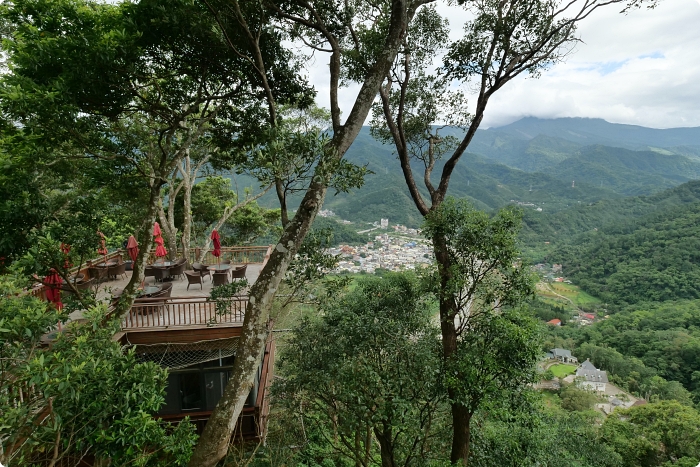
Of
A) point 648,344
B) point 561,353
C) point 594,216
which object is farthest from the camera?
point 594,216

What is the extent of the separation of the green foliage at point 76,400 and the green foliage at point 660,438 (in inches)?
648

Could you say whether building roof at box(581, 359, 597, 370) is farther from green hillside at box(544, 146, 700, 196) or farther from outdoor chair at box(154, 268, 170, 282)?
green hillside at box(544, 146, 700, 196)

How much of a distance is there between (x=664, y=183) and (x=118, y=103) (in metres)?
122

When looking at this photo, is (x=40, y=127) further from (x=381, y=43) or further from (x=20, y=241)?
(x=381, y=43)

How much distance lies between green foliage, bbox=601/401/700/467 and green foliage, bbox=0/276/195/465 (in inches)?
648

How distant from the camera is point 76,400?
1.98 metres

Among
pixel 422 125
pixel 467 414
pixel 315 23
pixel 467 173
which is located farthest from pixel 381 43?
pixel 467 173

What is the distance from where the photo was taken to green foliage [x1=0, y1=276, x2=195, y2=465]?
76.1 inches

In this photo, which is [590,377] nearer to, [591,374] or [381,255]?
[591,374]

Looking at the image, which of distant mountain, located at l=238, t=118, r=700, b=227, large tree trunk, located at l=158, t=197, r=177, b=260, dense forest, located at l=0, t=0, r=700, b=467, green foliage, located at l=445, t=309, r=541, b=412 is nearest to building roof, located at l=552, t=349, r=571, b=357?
distant mountain, located at l=238, t=118, r=700, b=227

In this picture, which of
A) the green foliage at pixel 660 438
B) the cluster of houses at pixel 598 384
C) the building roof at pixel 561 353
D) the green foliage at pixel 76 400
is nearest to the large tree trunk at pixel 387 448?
the green foliage at pixel 76 400

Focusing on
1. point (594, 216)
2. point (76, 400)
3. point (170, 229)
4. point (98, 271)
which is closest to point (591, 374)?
point (170, 229)

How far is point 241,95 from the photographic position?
4684 millimetres

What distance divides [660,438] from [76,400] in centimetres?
1870
